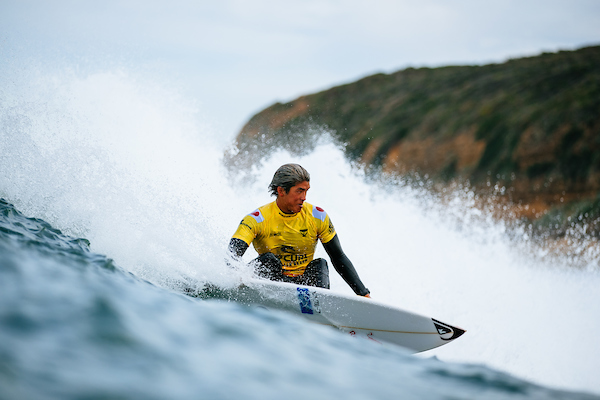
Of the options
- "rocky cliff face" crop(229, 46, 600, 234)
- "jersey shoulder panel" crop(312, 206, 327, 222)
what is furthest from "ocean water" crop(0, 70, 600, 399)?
"rocky cliff face" crop(229, 46, 600, 234)

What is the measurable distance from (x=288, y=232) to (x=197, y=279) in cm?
90

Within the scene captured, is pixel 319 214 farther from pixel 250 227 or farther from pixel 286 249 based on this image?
pixel 250 227

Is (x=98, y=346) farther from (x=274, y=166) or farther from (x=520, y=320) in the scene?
(x=274, y=166)

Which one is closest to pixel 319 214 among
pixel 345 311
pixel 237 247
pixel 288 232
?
pixel 288 232

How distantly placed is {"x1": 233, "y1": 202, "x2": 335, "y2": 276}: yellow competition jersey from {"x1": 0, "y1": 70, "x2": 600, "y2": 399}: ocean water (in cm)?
38

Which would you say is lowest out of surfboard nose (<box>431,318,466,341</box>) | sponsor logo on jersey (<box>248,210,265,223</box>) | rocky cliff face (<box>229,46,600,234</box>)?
surfboard nose (<box>431,318,466,341</box>)

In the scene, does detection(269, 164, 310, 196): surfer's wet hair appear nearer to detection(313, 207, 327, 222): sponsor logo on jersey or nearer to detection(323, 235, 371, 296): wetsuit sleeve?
detection(313, 207, 327, 222): sponsor logo on jersey

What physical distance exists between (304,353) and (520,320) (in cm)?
518

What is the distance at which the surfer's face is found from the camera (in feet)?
15.3

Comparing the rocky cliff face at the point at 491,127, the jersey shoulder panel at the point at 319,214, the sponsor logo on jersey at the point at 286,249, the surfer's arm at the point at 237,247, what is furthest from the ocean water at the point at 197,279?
the rocky cliff face at the point at 491,127

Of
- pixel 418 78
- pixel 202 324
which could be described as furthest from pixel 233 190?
pixel 418 78

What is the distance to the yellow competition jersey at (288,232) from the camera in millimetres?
4773

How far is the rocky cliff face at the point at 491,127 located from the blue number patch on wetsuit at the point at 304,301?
564 cm

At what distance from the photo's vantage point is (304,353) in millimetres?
2703
